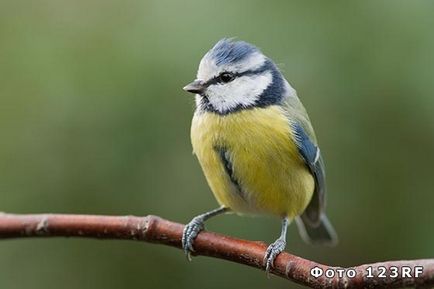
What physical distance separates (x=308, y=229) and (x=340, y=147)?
21cm

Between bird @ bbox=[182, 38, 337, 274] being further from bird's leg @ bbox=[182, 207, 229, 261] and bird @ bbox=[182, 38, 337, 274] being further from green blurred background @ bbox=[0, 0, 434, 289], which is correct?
green blurred background @ bbox=[0, 0, 434, 289]

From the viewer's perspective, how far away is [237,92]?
4.94 feet

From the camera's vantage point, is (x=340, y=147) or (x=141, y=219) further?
(x=340, y=147)

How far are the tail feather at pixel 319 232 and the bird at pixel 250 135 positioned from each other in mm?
242

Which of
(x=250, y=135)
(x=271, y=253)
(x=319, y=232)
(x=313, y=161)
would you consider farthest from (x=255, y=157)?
(x=319, y=232)

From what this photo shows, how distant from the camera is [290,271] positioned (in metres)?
1.11

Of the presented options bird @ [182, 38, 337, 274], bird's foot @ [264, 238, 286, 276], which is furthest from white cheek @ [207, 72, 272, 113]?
bird's foot @ [264, 238, 286, 276]

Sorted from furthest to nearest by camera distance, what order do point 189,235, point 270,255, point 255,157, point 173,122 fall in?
point 173,122 → point 255,157 → point 189,235 → point 270,255

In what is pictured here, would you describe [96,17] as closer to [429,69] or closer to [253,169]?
[253,169]

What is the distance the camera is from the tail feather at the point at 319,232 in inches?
70.4

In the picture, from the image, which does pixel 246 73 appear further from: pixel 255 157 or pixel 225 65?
pixel 255 157

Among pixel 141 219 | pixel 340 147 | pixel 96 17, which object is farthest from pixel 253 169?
pixel 96 17

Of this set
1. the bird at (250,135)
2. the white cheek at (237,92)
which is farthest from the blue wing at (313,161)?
the white cheek at (237,92)

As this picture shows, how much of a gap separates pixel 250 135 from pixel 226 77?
129mm
